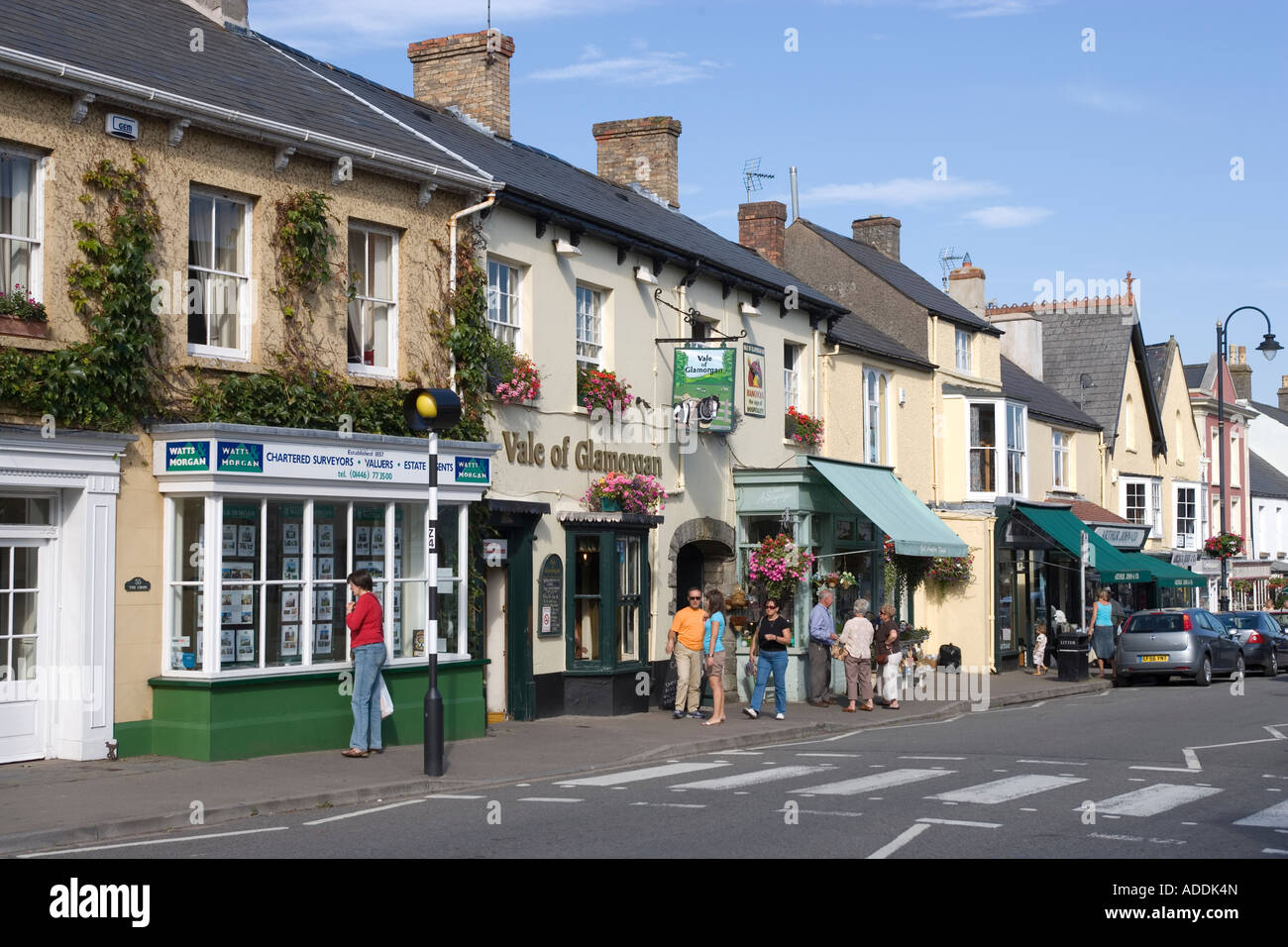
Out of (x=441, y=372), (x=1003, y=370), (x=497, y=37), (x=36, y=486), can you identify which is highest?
(x=497, y=37)

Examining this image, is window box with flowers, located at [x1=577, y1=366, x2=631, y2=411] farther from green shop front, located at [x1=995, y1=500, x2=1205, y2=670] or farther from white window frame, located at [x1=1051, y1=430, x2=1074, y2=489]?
white window frame, located at [x1=1051, y1=430, x2=1074, y2=489]

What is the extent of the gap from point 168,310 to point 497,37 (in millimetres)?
10807

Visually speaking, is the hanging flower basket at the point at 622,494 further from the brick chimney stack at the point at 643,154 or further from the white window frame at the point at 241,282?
the brick chimney stack at the point at 643,154

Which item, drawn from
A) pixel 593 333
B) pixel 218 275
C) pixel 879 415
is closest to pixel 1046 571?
pixel 879 415

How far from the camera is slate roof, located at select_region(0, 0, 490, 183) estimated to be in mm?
14250

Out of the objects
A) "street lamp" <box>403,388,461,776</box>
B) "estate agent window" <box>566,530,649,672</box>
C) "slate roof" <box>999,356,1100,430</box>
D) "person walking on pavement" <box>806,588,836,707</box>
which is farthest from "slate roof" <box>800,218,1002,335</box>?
"street lamp" <box>403,388,461,776</box>

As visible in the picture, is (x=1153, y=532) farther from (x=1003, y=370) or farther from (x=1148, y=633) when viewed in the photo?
(x=1148, y=633)

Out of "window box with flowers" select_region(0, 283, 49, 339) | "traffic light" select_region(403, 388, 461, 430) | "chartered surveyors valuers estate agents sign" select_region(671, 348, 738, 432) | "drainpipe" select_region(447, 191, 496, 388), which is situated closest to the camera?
"window box with flowers" select_region(0, 283, 49, 339)

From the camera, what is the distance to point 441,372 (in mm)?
17750

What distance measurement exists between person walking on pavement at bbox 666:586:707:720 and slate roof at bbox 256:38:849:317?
539 cm

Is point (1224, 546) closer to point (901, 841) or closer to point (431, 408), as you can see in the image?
point (431, 408)

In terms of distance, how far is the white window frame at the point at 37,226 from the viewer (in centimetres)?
1362
